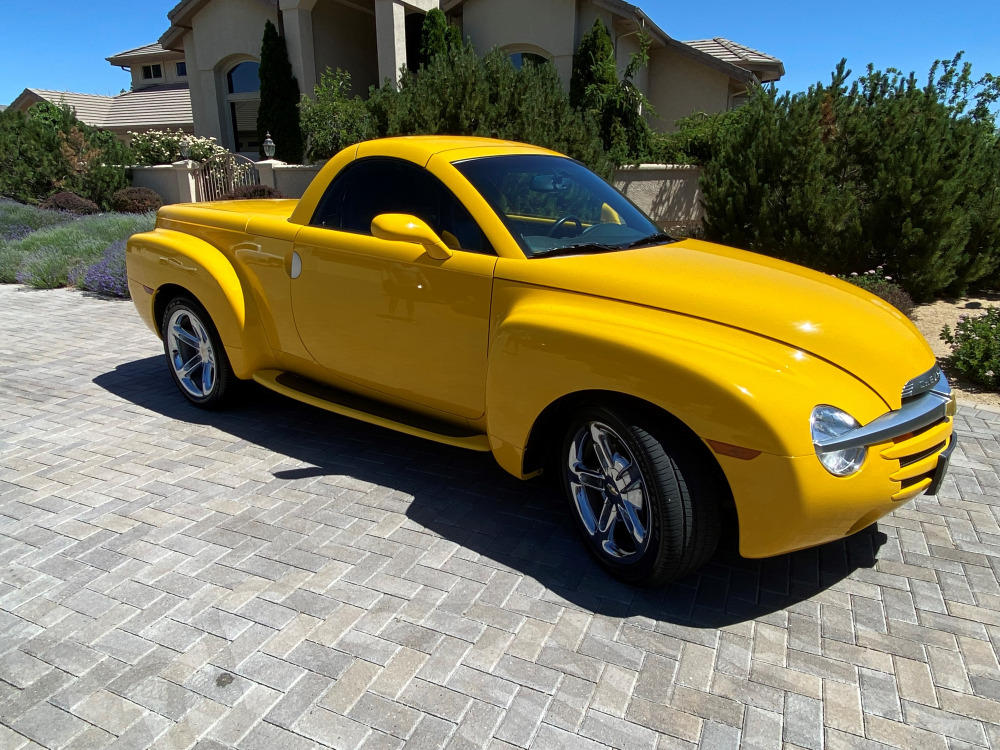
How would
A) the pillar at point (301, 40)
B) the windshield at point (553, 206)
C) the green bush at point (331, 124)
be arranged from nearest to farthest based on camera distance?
the windshield at point (553, 206) < the green bush at point (331, 124) < the pillar at point (301, 40)

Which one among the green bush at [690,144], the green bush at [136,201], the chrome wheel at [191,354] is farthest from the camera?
the green bush at [136,201]

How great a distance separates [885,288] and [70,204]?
17525mm

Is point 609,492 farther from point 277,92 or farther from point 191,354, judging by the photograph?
point 277,92

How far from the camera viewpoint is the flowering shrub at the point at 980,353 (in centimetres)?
598

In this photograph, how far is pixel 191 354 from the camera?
206 inches

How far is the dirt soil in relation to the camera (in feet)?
19.4

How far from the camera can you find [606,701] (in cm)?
250

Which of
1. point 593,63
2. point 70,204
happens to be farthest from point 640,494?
point 70,204

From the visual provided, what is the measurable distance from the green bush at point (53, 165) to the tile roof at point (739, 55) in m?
16.9

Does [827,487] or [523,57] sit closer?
[827,487]

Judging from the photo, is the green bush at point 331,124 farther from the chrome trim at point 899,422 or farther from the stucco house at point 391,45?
the chrome trim at point 899,422

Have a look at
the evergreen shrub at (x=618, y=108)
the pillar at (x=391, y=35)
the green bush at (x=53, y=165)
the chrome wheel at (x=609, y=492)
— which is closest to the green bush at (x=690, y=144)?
the evergreen shrub at (x=618, y=108)

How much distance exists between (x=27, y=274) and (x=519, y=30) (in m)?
13.8

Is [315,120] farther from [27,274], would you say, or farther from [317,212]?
[317,212]
